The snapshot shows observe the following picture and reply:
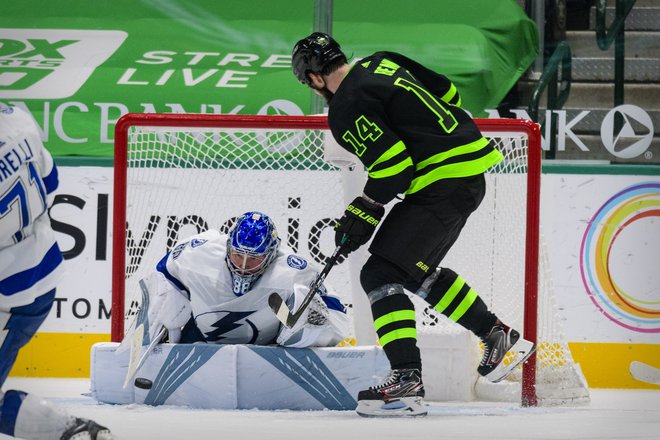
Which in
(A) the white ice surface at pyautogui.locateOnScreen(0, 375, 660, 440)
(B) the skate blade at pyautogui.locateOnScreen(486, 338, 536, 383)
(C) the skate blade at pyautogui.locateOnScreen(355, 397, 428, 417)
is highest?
(B) the skate blade at pyautogui.locateOnScreen(486, 338, 536, 383)

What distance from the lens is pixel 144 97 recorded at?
16.9 ft

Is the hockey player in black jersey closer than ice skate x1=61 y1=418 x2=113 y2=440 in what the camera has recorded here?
No

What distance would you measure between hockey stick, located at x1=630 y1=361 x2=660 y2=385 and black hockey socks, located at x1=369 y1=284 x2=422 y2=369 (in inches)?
68.8

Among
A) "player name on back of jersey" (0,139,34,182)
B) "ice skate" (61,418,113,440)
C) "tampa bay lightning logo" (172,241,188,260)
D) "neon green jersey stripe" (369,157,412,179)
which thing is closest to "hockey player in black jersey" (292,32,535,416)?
"neon green jersey stripe" (369,157,412,179)

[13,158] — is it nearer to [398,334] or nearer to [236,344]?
[398,334]

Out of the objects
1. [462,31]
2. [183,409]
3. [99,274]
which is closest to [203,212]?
[99,274]

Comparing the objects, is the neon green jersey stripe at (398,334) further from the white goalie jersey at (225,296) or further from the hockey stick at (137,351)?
the hockey stick at (137,351)

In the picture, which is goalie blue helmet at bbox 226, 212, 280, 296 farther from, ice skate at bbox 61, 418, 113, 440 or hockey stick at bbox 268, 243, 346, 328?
ice skate at bbox 61, 418, 113, 440

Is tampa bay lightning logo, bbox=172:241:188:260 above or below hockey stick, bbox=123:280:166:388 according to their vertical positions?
above

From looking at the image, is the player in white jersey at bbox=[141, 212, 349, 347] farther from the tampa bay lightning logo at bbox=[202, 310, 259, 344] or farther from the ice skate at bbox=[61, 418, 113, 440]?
the ice skate at bbox=[61, 418, 113, 440]

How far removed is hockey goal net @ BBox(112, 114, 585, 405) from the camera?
405 cm

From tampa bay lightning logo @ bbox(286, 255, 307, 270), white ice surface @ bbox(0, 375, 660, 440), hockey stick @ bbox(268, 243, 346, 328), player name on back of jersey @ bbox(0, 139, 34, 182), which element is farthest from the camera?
tampa bay lightning logo @ bbox(286, 255, 307, 270)

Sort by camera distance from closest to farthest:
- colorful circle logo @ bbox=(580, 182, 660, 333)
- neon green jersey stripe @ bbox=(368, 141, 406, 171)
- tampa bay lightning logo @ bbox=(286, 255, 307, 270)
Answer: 1. neon green jersey stripe @ bbox=(368, 141, 406, 171)
2. tampa bay lightning logo @ bbox=(286, 255, 307, 270)
3. colorful circle logo @ bbox=(580, 182, 660, 333)

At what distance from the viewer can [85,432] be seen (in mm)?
2438
